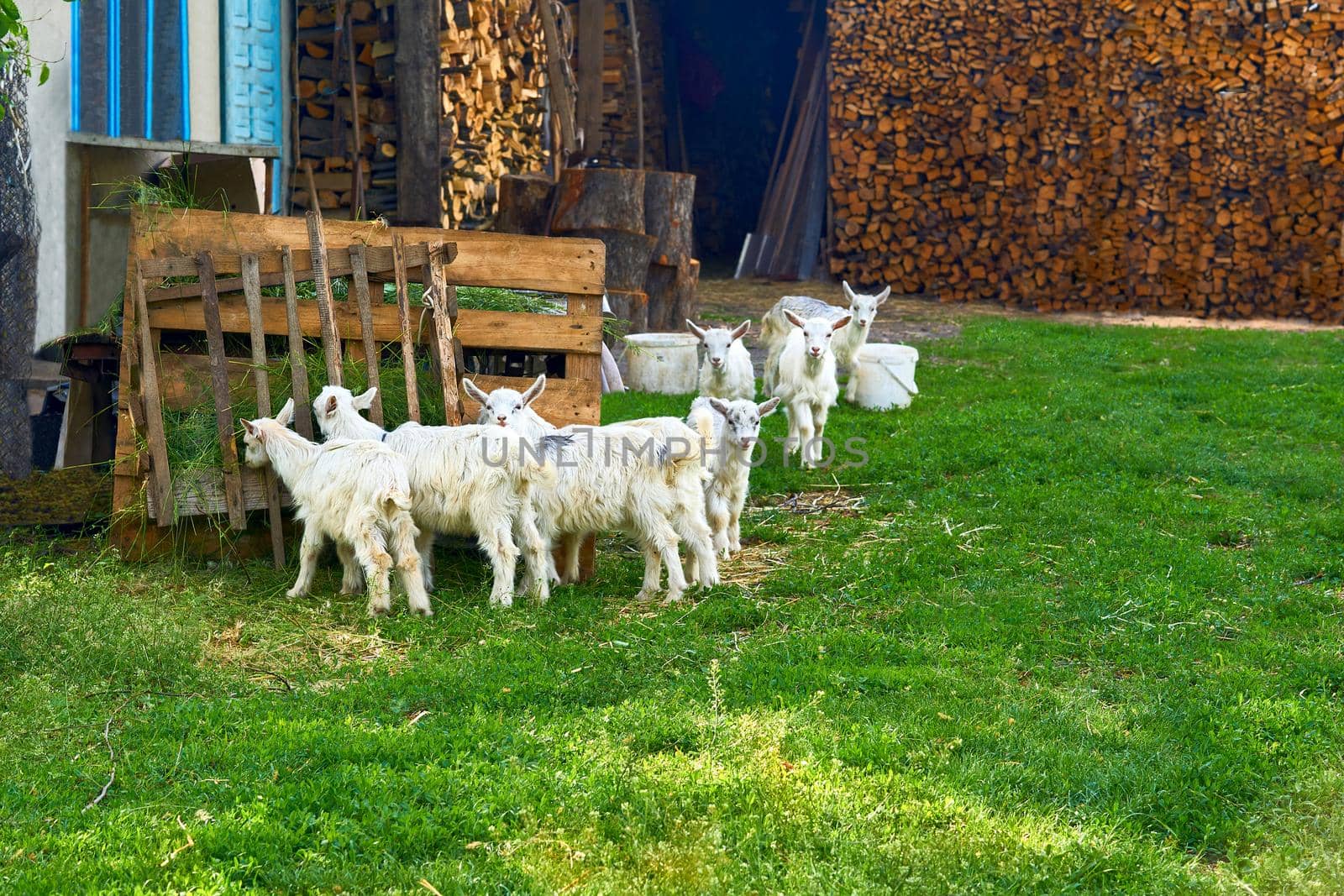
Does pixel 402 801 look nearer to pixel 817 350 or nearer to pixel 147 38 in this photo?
pixel 817 350

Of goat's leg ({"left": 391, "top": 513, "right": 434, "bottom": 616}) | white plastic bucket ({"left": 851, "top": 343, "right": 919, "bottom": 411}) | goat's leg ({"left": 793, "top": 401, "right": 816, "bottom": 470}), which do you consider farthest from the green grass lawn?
white plastic bucket ({"left": 851, "top": 343, "right": 919, "bottom": 411})

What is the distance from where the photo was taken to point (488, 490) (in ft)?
20.1

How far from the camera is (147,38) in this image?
29.5 ft

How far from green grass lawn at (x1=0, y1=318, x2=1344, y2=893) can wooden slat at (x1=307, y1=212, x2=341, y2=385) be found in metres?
1.11

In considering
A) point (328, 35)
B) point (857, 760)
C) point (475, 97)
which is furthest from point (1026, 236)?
point (857, 760)

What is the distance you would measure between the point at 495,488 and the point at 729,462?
143cm

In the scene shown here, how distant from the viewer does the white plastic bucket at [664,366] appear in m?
10.7

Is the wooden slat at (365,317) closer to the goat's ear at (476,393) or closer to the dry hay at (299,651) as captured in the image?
the goat's ear at (476,393)

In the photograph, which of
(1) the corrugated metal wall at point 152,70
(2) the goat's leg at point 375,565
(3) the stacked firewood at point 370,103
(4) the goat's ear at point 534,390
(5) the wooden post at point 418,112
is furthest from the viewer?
(3) the stacked firewood at point 370,103

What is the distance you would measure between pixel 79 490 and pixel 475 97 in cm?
537

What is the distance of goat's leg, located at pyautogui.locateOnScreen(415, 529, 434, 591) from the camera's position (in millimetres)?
6453

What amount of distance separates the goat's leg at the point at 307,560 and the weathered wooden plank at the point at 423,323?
129 cm

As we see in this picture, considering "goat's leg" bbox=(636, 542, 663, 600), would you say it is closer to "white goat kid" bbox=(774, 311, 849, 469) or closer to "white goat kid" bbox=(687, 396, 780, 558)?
"white goat kid" bbox=(687, 396, 780, 558)

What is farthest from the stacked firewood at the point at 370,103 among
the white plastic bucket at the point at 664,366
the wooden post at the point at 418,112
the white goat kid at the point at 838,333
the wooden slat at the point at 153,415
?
the wooden slat at the point at 153,415
